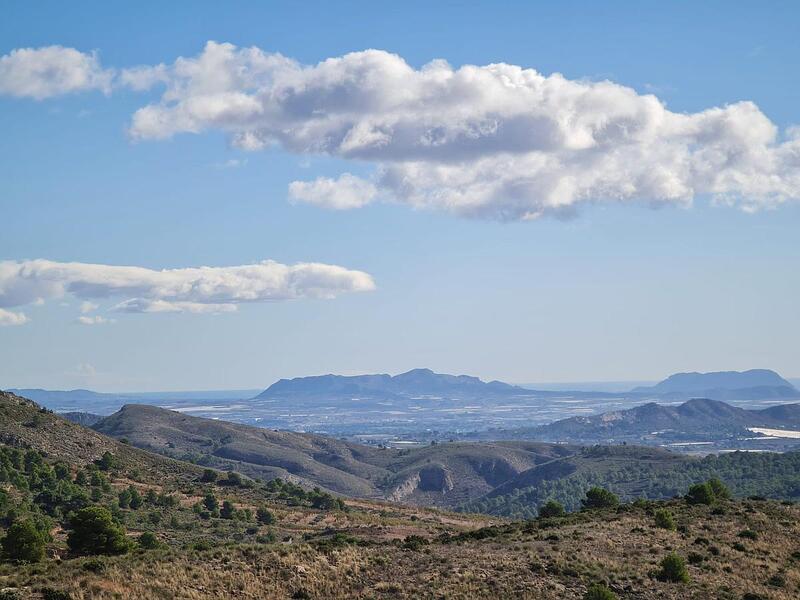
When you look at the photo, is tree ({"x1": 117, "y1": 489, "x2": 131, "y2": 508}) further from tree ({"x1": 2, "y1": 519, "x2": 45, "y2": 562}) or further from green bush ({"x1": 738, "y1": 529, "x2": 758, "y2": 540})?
green bush ({"x1": 738, "y1": 529, "x2": 758, "y2": 540})

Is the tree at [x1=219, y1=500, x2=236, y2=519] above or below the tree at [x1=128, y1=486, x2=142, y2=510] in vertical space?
below

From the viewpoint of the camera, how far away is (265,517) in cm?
9744

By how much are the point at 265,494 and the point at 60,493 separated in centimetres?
4441

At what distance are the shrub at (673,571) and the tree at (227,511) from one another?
6109 cm

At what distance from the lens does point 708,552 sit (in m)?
54.5

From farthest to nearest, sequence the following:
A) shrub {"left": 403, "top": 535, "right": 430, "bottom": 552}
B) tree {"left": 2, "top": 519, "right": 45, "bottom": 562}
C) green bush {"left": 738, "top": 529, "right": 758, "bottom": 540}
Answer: green bush {"left": 738, "top": 529, "right": 758, "bottom": 540}, shrub {"left": 403, "top": 535, "right": 430, "bottom": 552}, tree {"left": 2, "top": 519, "right": 45, "bottom": 562}

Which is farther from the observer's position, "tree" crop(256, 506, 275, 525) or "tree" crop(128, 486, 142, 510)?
"tree" crop(256, 506, 275, 525)

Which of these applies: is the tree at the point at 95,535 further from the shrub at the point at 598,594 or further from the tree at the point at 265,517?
the tree at the point at 265,517

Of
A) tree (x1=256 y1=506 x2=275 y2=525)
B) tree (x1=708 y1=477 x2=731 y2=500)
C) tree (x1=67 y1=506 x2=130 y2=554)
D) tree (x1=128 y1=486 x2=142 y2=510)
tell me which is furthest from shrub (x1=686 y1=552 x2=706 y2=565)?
tree (x1=128 y1=486 x2=142 y2=510)

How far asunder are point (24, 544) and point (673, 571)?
4078 cm

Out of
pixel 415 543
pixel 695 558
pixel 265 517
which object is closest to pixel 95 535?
pixel 415 543

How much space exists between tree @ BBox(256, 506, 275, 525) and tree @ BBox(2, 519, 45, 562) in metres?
47.9

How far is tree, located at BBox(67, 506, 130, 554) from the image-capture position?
178 feet

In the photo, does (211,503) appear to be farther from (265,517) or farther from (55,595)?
(55,595)
